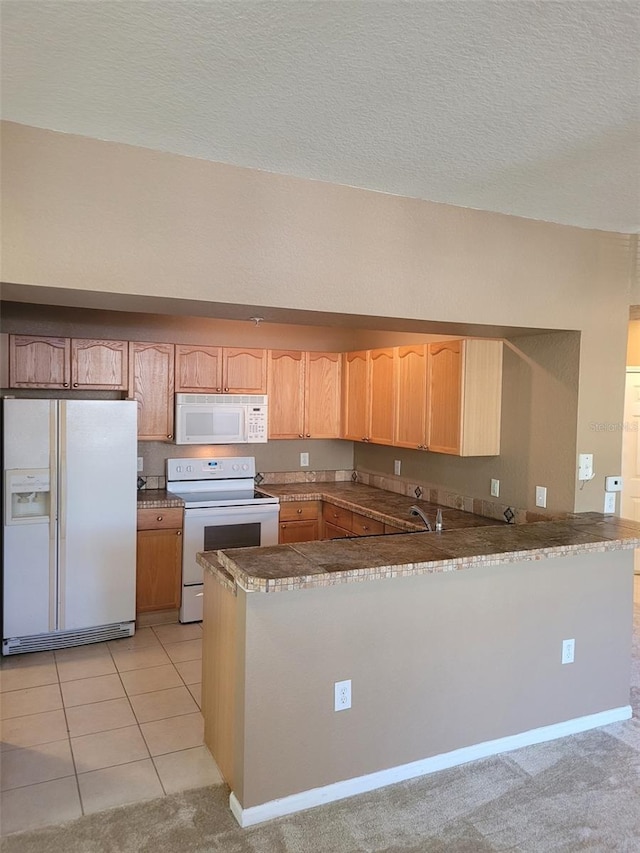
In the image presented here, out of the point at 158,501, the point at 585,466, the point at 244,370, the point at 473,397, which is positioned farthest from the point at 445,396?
the point at 158,501

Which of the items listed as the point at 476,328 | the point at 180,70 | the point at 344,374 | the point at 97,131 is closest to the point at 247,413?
the point at 344,374

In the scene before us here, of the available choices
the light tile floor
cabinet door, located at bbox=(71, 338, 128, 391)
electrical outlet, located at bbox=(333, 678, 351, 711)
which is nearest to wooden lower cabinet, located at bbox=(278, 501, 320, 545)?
the light tile floor

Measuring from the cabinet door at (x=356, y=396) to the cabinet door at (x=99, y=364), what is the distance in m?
1.99

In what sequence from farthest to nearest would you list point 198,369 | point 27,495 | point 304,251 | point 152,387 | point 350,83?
point 198,369 → point 152,387 → point 27,495 → point 304,251 → point 350,83

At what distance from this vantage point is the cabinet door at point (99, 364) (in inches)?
176

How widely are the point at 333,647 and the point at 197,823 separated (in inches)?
32.6

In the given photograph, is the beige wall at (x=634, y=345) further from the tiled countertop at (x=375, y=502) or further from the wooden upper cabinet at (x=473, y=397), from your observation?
the tiled countertop at (x=375, y=502)

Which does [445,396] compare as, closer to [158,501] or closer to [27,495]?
[158,501]

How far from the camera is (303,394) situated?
218 inches

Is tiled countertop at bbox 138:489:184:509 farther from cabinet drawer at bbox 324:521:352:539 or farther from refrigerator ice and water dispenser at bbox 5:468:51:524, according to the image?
cabinet drawer at bbox 324:521:352:539

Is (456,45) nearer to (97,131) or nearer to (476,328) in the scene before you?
(97,131)

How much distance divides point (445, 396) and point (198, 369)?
206 cm

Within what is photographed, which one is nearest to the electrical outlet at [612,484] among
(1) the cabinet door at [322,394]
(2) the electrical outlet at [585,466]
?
(2) the electrical outlet at [585,466]

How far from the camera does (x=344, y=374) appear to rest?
566 cm
